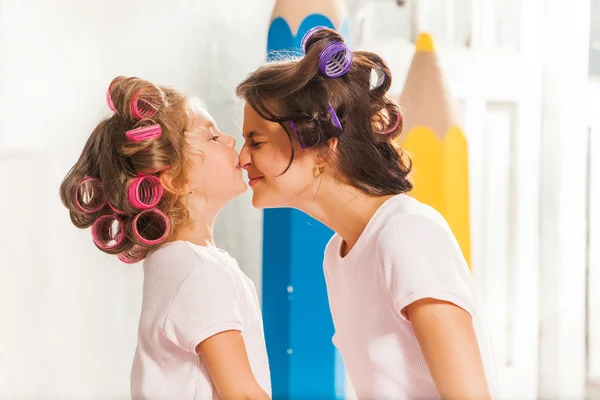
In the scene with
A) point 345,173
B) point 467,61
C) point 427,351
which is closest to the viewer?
point 427,351

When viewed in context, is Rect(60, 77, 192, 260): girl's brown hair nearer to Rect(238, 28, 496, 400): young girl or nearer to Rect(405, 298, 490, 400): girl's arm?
Rect(238, 28, 496, 400): young girl

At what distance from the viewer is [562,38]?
157 centimetres

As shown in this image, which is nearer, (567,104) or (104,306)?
(104,306)

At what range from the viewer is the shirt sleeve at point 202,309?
0.77m

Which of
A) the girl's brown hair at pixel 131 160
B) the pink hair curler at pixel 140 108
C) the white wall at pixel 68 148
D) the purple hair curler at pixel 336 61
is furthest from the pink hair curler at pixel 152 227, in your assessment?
the white wall at pixel 68 148

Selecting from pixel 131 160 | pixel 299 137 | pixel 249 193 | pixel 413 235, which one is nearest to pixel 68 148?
pixel 249 193

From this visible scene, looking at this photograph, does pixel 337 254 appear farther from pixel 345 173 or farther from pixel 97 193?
pixel 97 193

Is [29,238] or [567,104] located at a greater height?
[567,104]

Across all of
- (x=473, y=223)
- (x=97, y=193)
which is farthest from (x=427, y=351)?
(x=473, y=223)

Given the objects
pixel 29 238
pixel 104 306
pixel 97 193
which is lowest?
pixel 104 306

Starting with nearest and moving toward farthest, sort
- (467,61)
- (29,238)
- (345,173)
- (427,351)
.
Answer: (427,351), (345,173), (29,238), (467,61)

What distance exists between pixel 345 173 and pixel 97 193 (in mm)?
287

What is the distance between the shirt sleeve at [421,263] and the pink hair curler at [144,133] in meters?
0.28

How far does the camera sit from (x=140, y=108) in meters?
0.87
